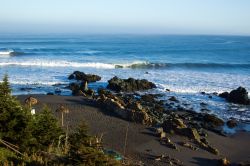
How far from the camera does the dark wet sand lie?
19.3 metres

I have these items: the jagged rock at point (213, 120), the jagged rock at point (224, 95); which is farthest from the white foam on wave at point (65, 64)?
the jagged rock at point (213, 120)

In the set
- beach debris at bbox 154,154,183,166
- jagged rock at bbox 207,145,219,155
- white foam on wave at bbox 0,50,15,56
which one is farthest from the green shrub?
white foam on wave at bbox 0,50,15,56

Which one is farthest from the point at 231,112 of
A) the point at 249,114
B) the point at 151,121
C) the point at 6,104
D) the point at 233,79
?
the point at 6,104

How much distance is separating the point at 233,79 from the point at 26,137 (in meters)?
34.2

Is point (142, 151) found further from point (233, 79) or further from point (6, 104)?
point (233, 79)

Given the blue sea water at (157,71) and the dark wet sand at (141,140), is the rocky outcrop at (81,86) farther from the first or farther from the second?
the dark wet sand at (141,140)

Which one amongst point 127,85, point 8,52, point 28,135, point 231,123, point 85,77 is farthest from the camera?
point 8,52

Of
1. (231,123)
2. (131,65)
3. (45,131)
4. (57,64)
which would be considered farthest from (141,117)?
(131,65)

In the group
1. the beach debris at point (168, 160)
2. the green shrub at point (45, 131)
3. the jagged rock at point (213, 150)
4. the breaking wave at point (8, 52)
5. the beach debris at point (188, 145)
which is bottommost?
the jagged rock at point (213, 150)

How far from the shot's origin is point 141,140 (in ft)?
69.6

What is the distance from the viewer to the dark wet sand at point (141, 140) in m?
19.3

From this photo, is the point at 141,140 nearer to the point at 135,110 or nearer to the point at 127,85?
the point at 135,110

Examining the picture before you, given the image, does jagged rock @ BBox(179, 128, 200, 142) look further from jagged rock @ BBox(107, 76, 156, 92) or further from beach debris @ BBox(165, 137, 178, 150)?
jagged rock @ BBox(107, 76, 156, 92)

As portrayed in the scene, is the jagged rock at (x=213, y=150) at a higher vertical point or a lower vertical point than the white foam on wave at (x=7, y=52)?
lower
